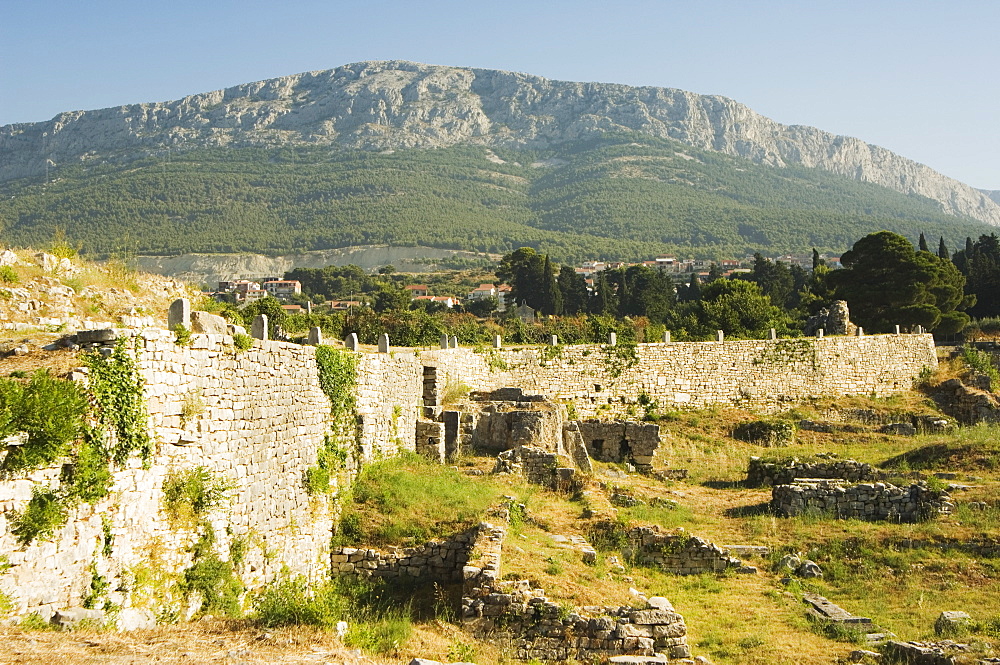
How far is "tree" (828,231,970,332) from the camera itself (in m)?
45.1

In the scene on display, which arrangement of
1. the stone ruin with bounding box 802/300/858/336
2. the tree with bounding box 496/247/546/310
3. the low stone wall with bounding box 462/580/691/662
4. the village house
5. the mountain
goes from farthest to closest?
the mountain
the village house
the tree with bounding box 496/247/546/310
the stone ruin with bounding box 802/300/858/336
the low stone wall with bounding box 462/580/691/662

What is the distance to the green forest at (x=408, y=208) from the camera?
135125 mm

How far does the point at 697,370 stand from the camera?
30.4m

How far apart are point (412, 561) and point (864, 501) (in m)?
8.64

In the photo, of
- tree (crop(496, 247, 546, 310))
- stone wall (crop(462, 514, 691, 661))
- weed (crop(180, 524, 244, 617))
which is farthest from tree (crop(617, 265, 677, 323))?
weed (crop(180, 524, 244, 617))

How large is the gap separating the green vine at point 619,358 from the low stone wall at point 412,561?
51.9ft

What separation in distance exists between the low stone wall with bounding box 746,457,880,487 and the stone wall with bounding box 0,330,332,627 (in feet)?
34.3

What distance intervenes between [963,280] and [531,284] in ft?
119

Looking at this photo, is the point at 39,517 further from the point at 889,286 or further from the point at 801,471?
the point at 889,286

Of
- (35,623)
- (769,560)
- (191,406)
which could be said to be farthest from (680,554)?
(35,623)

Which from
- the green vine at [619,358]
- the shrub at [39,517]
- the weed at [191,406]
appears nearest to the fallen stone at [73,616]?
the shrub at [39,517]

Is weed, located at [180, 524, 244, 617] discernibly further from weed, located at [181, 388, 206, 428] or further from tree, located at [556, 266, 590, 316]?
tree, located at [556, 266, 590, 316]

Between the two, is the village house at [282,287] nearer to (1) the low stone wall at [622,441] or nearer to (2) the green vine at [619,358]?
(2) the green vine at [619,358]

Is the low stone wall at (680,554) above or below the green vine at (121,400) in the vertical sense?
below
